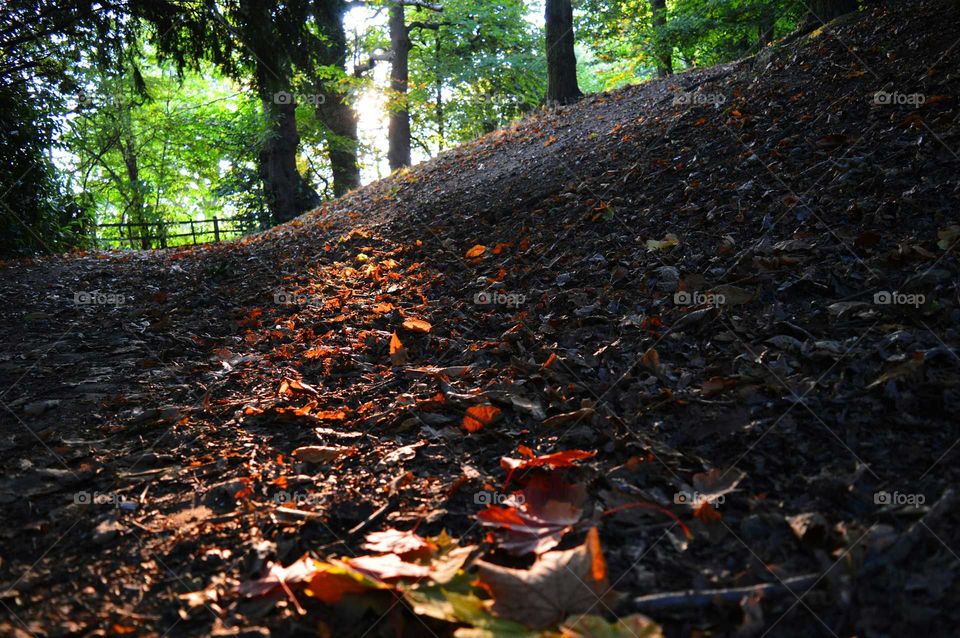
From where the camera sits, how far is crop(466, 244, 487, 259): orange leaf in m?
4.35

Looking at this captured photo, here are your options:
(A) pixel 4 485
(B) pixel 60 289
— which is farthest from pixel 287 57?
(A) pixel 4 485

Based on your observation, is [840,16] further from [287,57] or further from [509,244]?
[287,57]

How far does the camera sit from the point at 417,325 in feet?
10.9

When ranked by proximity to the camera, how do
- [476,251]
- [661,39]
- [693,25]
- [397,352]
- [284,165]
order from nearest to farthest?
[397,352] < [476,251] < [693,25] < [661,39] < [284,165]

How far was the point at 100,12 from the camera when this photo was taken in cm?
543

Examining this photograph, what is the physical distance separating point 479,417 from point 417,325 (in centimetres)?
122

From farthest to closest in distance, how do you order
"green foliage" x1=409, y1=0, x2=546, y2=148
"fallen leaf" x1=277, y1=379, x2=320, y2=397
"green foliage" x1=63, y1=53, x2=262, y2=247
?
"green foliage" x1=409, y1=0, x2=546, y2=148 → "green foliage" x1=63, y1=53, x2=262, y2=247 → "fallen leaf" x1=277, y1=379, x2=320, y2=397

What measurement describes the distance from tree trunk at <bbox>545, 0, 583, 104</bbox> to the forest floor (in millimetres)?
4620

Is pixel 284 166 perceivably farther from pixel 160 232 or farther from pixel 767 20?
pixel 767 20

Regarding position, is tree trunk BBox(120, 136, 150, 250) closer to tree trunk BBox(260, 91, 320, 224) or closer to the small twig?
tree trunk BBox(260, 91, 320, 224)

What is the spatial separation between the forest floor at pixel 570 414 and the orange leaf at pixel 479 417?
0.02 m

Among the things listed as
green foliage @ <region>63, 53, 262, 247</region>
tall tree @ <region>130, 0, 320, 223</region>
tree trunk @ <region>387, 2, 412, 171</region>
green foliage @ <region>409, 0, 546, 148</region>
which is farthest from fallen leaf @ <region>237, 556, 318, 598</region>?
green foliage @ <region>409, 0, 546, 148</region>

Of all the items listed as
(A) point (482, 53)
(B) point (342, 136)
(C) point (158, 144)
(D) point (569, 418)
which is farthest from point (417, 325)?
(C) point (158, 144)

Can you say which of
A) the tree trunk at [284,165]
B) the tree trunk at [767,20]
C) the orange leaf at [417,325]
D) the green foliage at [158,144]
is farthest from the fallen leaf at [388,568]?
the green foliage at [158,144]
